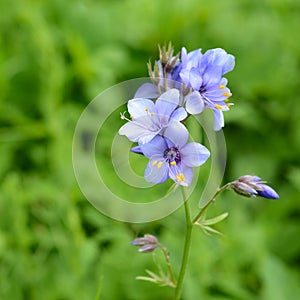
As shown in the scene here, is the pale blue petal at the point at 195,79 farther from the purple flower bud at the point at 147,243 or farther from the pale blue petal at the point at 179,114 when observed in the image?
the purple flower bud at the point at 147,243

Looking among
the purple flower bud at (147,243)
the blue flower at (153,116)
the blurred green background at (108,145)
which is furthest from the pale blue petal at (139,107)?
the blurred green background at (108,145)

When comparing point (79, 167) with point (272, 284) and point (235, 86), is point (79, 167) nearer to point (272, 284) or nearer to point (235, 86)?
point (272, 284)

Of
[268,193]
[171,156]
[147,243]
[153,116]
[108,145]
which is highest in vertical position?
[153,116]

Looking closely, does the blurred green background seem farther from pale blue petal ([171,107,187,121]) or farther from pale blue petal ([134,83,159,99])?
pale blue petal ([171,107,187,121])

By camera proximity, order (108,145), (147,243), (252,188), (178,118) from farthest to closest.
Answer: (108,145) < (147,243) < (252,188) < (178,118)

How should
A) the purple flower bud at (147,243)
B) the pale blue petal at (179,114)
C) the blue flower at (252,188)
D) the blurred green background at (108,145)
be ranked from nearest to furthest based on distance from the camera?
the pale blue petal at (179,114) → the blue flower at (252,188) → the purple flower bud at (147,243) → the blurred green background at (108,145)

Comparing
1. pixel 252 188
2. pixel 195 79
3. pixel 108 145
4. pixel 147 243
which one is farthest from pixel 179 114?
pixel 108 145

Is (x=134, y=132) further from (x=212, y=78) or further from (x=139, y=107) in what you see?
(x=212, y=78)
